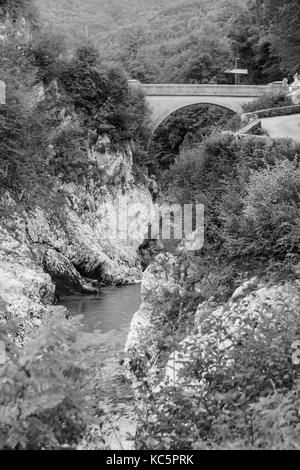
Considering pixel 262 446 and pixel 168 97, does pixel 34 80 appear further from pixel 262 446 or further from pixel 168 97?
pixel 262 446

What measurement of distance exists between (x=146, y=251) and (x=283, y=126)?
455 inches

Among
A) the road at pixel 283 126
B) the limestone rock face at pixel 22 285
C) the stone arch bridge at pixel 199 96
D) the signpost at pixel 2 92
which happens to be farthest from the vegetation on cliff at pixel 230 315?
the stone arch bridge at pixel 199 96

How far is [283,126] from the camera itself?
874 inches

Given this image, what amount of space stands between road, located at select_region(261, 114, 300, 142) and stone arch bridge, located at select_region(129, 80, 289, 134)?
14.9 metres

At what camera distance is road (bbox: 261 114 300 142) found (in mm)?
19781

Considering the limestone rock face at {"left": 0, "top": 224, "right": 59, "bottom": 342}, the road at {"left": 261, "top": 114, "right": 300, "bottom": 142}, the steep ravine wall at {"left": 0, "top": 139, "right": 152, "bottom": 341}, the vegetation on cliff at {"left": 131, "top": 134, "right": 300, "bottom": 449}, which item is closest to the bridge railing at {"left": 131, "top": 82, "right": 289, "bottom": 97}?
the steep ravine wall at {"left": 0, "top": 139, "right": 152, "bottom": 341}

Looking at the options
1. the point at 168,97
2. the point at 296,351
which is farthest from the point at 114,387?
the point at 168,97

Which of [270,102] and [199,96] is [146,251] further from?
[199,96]

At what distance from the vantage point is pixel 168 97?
1594 inches

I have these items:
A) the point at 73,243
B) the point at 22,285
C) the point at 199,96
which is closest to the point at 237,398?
the point at 22,285

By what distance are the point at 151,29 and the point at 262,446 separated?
3479 inches

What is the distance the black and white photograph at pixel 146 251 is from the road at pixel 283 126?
13 centimetres

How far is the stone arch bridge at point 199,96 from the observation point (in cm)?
4041

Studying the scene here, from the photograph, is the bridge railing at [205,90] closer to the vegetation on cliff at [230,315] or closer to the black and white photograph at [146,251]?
the black and white photograph at [146,251]
